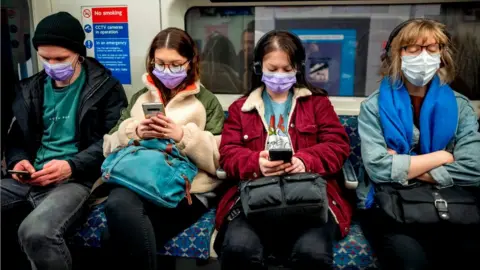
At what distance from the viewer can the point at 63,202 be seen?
249 cm

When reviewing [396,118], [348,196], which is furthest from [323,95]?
[348,196]

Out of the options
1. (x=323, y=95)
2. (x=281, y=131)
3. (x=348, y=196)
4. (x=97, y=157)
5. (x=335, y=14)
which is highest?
(x=335, y=14)

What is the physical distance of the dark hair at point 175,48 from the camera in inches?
105

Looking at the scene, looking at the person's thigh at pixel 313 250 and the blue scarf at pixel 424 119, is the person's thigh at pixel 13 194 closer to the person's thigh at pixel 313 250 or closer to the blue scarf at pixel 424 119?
the person's thigh at pixel 313 250

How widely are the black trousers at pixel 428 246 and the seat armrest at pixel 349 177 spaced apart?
0.27 metres

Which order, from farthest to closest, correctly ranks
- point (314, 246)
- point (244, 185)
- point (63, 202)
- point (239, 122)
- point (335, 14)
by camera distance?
1. point (335, 14)
2. point (239, 122)
3. point (63, 202)
4. point (244, 185)
5. point (314, 246)

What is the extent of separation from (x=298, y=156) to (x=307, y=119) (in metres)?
0.33

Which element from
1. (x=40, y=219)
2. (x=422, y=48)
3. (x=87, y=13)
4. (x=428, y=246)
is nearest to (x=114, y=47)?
(x=87, y=13)

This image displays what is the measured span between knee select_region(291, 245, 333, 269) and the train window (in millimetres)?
1518

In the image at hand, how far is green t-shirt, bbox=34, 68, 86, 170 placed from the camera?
2.87 m

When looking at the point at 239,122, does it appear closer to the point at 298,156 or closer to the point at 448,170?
the point at 298,156

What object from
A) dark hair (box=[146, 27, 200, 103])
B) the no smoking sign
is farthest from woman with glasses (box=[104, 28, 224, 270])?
the no smoking sign

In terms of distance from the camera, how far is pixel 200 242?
2.45 metres

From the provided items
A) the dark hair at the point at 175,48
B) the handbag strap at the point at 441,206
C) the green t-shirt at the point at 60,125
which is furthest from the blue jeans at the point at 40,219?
the handbag strap at the point at 441,206
